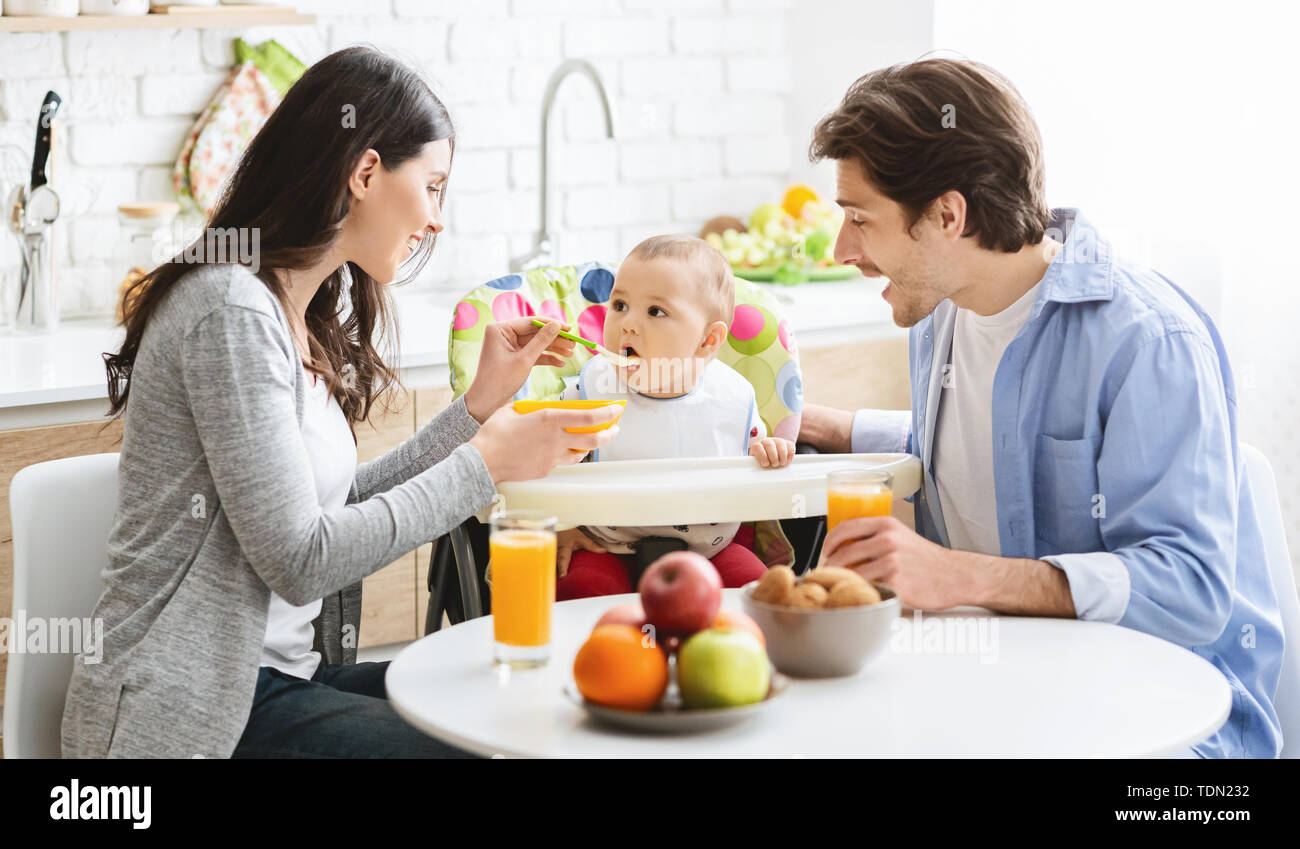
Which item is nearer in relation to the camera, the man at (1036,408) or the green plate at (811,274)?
the man at (1036,408)

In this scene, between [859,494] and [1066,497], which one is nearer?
[859,494]

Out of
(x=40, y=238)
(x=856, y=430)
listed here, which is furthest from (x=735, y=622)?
(x=40, y=238)

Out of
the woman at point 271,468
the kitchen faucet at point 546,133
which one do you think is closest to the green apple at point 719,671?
the woman at point 271,468

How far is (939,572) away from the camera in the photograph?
5.10 ft

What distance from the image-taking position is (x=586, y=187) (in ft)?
12.4

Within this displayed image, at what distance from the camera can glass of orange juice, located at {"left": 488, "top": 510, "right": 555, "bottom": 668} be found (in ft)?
4.61

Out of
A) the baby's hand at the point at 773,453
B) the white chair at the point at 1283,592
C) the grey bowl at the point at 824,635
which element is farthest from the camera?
the baby's hand at the point at 773,453

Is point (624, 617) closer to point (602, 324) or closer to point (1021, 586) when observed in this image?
point (1021, 586)

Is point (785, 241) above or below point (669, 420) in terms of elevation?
above

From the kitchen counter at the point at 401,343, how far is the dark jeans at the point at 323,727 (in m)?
0.73

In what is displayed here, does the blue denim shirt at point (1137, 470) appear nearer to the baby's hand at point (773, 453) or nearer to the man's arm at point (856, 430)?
the baby's hand at point (773, 453)

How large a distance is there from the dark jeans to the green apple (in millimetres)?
421

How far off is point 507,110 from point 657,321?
5.11 feet

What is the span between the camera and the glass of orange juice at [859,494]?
5.32ft
